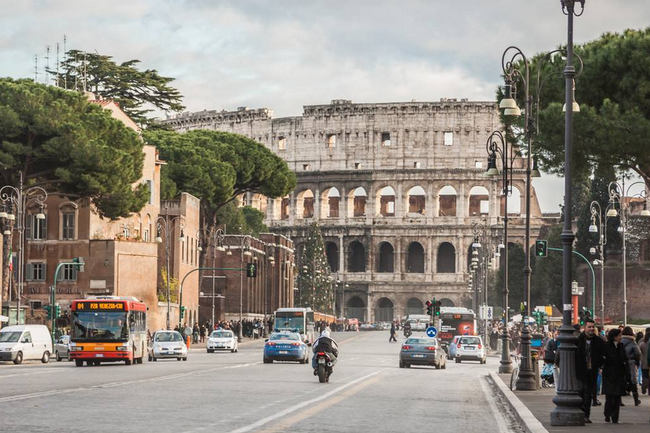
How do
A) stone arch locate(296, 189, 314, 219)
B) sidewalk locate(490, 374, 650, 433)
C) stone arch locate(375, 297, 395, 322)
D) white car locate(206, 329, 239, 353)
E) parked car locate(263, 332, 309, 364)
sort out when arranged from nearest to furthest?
sidewalk locate(490, 374, 650, 433)
parked car locate(263, 332, 309, 364)
white car locate(206, 329, 239, 353)
stone arch locate(375, 297, 395, 322)
stone arch locate(296, 189, 314, 219)

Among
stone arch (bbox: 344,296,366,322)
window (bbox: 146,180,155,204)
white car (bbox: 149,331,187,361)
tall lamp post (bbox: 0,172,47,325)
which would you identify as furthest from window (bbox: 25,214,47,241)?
stone arch (bbox: 344,296,366,322)

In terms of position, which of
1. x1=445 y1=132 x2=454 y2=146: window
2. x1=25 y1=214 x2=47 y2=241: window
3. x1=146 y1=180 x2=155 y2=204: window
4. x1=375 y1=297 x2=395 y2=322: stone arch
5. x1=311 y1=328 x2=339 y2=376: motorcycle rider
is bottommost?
x1=375 y1=297 x2=395 y2=322: stone arch

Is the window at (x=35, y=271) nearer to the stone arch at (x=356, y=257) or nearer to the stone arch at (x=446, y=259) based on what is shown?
the stone arch at (x=356, y=257)

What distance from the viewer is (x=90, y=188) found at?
61.4 metres

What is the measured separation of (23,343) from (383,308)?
113 meters

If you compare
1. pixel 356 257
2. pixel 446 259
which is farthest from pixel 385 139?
pixel 446 259

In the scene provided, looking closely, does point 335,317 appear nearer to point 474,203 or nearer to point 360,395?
point 474,203

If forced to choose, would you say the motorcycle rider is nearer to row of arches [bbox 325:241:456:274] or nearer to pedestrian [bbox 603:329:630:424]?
pedestrian [bbox 603:329:630:424]

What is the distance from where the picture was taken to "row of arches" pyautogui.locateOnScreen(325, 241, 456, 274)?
15775cm

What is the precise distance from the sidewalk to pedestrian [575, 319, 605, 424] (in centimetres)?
36

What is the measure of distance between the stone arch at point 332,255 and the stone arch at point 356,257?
5.43ft

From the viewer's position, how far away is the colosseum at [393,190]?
150 metres

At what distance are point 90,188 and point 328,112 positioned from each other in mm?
93149

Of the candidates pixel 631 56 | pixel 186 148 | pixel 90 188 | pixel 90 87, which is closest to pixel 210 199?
pixel 186 148
